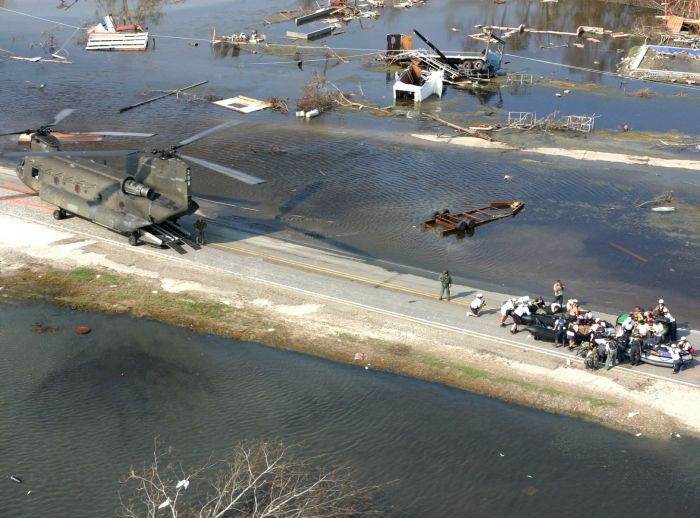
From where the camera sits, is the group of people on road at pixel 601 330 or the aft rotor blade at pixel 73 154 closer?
the group of people on road at pixel 601 330

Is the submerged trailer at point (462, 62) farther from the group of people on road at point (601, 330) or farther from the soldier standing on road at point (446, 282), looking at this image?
the group of people on road at point (601, 330)

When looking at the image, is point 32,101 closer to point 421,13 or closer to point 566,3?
point 421,13

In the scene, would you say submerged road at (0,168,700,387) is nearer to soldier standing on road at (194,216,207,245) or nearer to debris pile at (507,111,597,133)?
soldier standing on road at (194,216,207,245)

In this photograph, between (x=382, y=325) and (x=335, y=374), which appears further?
(x=382, y=325)

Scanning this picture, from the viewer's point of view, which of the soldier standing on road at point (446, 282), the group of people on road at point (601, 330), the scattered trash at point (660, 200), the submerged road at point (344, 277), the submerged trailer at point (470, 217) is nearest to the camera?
the group of people on road at point (601, 330)

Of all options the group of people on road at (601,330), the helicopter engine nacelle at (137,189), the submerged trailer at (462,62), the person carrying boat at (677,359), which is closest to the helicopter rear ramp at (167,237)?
the helicopter engine nacelle at (137,189)

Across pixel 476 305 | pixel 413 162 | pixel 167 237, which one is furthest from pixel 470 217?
pixel 167 237

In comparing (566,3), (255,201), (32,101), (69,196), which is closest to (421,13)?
(566,3)
